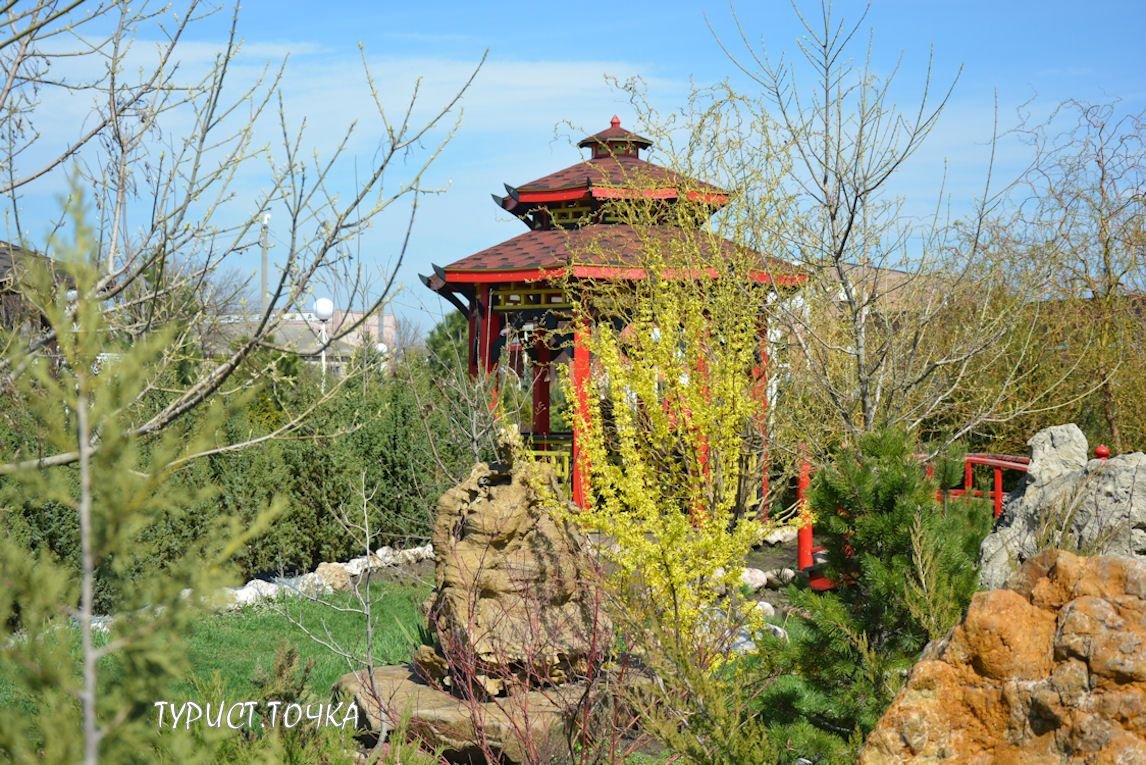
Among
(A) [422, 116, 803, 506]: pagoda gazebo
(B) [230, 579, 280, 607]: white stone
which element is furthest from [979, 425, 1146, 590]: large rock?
(B) [230, 579, 280, 607]: white stone

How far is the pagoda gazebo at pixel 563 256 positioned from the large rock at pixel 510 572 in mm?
3951

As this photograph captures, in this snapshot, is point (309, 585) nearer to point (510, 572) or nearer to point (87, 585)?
point (510, 572)

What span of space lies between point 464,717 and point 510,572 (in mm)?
922

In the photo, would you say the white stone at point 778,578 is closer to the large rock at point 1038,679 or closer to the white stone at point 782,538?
the white stone at point 782,538

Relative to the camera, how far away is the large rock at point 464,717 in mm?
4918

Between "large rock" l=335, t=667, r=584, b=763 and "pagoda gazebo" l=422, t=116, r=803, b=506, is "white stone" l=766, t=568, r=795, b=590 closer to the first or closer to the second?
"pagoda gazebo" l=422, t=116, r=803, b=506

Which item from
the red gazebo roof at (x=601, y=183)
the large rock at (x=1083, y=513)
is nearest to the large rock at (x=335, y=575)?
the red gazebo roof at (x=601, y=183)

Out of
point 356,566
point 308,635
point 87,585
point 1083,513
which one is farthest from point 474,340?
point 87,585

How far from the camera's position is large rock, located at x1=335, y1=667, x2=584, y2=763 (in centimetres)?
492

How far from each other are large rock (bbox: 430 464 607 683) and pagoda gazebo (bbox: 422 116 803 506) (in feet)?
13.0

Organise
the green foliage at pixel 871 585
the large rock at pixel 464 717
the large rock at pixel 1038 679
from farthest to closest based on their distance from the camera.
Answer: the large rock at pixel 464 717, the green foliage at pixel 871 585, the large rock at pixel 1038 679

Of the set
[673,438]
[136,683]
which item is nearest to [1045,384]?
[673,438]

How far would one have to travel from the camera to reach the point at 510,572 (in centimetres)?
585

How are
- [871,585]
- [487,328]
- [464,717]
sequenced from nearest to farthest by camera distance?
[871,585]
[464,717]
[487,328]
